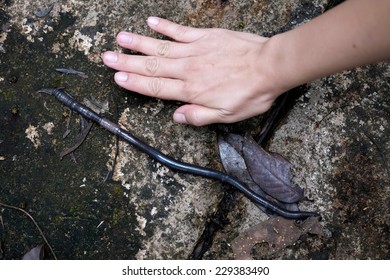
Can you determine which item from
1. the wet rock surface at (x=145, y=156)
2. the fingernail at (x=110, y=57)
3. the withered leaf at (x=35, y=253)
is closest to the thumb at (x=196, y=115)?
the wet rock surface at (x=145, y=156)

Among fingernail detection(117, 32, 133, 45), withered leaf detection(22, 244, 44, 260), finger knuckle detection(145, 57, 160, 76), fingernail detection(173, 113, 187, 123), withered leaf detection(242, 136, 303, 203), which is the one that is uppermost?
fingernail detection(117, 32, 133, 45)

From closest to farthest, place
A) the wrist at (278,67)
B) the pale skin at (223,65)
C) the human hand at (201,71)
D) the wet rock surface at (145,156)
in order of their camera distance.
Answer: the pale skin at (223,65) → the wrist at (278,67) → the human hand at (201,71) → the wet rock surface at (145,156)

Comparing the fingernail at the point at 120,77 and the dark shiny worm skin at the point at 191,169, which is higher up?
the fingernail at the point at 120,77

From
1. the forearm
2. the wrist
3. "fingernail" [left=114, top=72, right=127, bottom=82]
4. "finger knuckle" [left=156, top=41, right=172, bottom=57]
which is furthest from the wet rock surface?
the forearm

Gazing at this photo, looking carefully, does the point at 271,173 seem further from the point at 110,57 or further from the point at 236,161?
the point at 110,57

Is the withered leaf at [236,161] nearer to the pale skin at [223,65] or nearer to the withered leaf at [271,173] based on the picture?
the withered leaf at [271,173]

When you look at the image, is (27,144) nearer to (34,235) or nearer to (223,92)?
(34,235)

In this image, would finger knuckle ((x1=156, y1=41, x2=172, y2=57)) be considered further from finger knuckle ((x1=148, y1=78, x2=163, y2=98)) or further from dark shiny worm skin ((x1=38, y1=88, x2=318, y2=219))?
dark shiny worm skin ((x1=38, y1=88, x2=318, y2=219))
